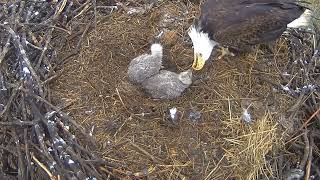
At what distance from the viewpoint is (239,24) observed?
136 inches

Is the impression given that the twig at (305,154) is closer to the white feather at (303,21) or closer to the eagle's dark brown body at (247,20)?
the eagle's dark brown body at (247,20)

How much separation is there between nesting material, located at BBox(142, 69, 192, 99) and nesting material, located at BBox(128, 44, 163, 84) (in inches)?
1.8

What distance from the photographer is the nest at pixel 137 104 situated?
2994mm

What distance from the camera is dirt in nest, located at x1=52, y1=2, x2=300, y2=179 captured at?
3.03m

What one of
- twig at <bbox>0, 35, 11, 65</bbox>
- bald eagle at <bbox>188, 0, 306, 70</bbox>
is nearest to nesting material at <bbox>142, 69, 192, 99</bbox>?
bald eagle at <bbox>188, 0, 306, 70</bbox>

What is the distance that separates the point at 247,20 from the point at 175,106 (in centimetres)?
82

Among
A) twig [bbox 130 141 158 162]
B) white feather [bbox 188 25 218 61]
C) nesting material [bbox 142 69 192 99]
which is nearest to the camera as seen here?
twig [bbox 130 141 158 162]

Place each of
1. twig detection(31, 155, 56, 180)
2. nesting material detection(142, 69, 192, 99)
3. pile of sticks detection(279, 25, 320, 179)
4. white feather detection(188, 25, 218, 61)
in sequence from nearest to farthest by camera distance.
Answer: twig detection(31, 155, 56, 180) → pile of sticks detection(279, 25, 320, 179) → nesting material detection(142, 69, 192, 99) → white feather detection(188, 25, 218, 61)

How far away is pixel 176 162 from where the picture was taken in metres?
3.00

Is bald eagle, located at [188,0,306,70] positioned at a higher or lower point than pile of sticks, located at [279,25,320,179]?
higher

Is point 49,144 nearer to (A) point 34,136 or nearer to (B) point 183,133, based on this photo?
(A) point 34,136

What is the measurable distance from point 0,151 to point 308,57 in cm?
236

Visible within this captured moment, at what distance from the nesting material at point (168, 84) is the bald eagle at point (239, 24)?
0.17 meters

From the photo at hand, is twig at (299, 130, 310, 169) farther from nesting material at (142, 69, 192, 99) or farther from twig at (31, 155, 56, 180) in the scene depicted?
twig at (31, 155, 56, 180)
